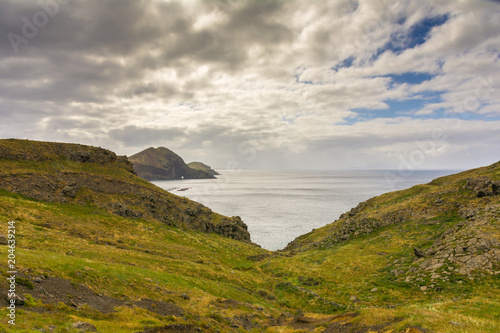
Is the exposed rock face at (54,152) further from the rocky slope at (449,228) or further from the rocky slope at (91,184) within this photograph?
the rocky slope at (449,228)

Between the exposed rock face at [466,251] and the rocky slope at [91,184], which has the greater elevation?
the rocky slope at [91,184]

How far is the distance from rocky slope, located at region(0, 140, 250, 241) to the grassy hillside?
0.42 meters

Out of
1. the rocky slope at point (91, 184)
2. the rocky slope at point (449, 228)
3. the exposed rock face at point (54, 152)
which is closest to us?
the rocky slope at point (449, 228)

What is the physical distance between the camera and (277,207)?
16950cm

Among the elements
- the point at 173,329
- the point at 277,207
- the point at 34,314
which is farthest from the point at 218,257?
the point at 277,207

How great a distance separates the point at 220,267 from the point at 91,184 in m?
44.2

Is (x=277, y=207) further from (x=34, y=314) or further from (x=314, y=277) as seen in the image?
(x=34, y=314)

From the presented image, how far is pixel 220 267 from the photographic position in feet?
156

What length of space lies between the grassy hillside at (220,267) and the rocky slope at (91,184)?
0.42 m

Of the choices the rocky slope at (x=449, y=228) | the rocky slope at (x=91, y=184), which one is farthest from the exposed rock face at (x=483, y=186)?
the rocky slope at (x=91, y=184)

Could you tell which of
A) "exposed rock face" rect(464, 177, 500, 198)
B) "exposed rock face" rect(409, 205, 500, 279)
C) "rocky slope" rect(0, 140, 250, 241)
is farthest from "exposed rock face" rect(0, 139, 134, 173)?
"exposed rock face" rect(464, 177, 500, 198)

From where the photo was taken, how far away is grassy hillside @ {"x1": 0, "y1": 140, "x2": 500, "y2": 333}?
18.2m

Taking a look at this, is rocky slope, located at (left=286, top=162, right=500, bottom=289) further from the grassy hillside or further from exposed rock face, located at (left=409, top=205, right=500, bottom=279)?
the grassy hillside

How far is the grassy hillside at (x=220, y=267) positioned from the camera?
18.2 metres
